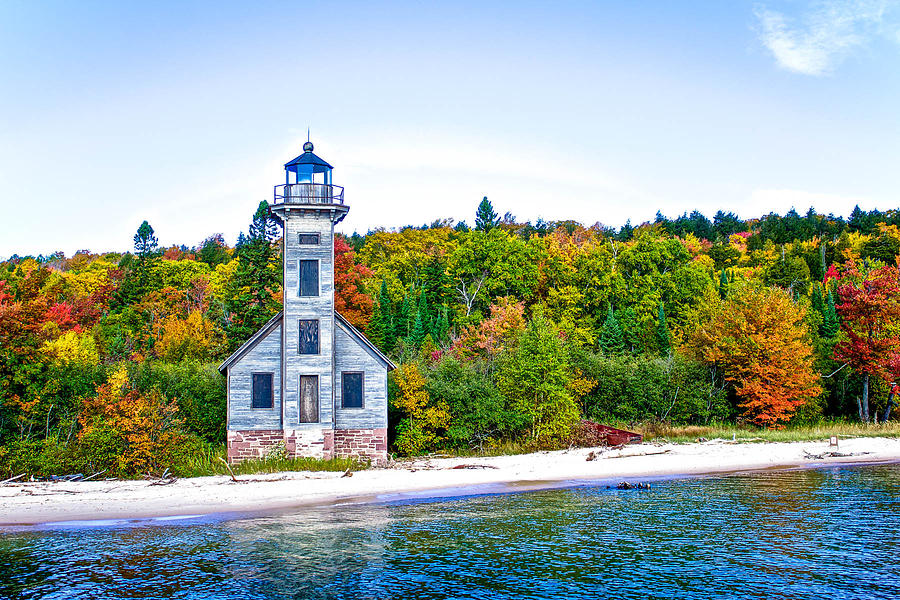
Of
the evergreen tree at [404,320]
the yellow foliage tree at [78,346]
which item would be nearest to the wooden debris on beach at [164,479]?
the yellow foliage tree at [78,346]

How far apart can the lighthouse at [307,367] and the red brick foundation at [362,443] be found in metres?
0.04

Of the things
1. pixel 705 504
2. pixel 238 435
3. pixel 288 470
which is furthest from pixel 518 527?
pixel 238 435

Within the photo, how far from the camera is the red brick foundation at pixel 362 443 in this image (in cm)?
3014

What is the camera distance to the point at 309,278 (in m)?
30.3

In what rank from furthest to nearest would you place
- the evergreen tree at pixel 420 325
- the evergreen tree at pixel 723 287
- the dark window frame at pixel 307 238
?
1. the evergreen tree at pixel 723 287
2. the evergreen tree at pixel 420 325
3. the dark window frame at pixel 307 238

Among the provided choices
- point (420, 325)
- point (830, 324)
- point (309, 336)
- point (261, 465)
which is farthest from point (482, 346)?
point (830, 324)

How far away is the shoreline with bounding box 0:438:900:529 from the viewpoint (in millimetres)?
23391

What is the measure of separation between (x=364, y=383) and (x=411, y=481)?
5005 mm

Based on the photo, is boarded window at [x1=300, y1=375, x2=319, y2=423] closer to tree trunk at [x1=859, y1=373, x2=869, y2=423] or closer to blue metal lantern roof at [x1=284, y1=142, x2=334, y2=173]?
blue metal lantern roof at [x1=284, y1=142, x2=334, y2=173]

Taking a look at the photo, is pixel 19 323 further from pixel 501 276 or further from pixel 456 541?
pixel 501 276

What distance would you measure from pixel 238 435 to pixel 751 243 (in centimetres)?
8863

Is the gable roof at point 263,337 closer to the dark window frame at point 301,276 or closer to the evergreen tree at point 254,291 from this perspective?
the dark window frame at point 301,276

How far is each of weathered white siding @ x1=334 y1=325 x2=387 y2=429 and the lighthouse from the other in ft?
0.14

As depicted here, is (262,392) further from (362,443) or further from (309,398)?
(362,443)
